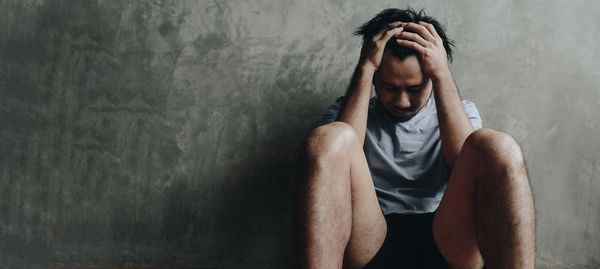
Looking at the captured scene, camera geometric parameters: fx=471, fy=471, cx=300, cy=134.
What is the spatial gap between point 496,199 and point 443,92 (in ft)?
1.61

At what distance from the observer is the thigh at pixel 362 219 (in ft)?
4.28

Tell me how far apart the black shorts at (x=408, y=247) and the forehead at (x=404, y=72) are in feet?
1.45

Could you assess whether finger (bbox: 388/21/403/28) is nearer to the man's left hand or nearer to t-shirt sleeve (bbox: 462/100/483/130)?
the man's left hand

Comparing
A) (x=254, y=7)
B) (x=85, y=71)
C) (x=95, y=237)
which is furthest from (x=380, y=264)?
(x=85, y=71)

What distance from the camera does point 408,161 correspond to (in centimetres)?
160

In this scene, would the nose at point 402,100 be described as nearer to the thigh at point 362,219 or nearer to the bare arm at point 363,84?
the bare arm at point 363,84

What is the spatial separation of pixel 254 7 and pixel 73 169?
0.97m

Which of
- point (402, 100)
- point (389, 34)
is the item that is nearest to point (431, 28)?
point (389, 34)

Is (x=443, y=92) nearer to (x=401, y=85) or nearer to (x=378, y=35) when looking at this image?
(x=401, y=85)

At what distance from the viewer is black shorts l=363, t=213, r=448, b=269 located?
4.65 ft

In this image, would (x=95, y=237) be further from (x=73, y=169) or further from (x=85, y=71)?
(x=85, y=71)

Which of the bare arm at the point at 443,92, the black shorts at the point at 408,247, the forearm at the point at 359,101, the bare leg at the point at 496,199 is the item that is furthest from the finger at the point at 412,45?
the black shorts at the point at 408,247

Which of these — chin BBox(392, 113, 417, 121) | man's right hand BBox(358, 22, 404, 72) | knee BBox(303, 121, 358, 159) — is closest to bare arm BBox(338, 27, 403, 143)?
man's right hand BBox(358, 22, 404, 72)

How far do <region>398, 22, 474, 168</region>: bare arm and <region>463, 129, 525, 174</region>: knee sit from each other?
28 cm
